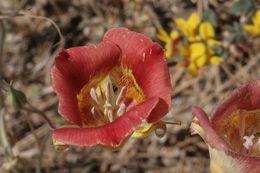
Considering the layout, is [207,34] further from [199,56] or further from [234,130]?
[234,130]

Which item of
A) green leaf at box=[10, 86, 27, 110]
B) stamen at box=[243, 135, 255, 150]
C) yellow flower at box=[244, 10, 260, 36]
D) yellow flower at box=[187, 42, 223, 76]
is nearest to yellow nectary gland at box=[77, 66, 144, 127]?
green leaf at box=[10, 86, 27, 110]

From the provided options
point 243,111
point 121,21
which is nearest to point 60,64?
point 243,111

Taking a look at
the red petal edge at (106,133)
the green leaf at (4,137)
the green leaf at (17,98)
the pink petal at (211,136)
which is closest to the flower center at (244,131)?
the pink petal at (211,136)

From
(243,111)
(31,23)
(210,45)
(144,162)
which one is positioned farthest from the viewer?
(31,23)

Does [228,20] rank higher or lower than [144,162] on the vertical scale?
higher

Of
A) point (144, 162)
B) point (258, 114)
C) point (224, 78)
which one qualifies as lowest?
point (144, 162)

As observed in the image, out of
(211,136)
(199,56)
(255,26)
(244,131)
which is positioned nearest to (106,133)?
(211,136)

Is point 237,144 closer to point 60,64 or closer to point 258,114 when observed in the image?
point 258,114

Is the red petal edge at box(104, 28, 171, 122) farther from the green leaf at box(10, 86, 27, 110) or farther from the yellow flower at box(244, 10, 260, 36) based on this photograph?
the yellow flower at box(244, 10, 260, 36)
